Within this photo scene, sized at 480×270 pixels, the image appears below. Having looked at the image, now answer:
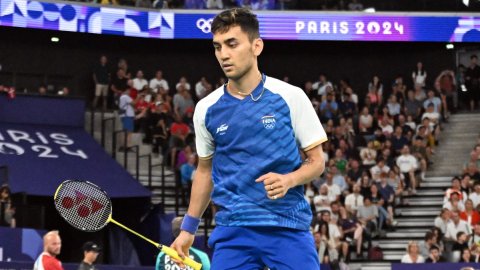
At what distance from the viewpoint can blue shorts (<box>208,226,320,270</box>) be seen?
6617 millimetres

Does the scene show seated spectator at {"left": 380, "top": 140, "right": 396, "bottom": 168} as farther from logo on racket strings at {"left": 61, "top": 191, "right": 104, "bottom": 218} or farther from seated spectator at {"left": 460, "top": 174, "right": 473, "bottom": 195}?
logo on racket strings at {"left": 61, "top": 191, "right": 104, "bottom": 218}

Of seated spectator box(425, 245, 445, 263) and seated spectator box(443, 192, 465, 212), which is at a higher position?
seated spectator box(443, 192, 465, 212)

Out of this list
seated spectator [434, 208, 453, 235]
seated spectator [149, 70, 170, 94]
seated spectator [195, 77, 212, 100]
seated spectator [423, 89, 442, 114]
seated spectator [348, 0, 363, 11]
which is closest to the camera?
seated spectator [434, 208, 453, 235]

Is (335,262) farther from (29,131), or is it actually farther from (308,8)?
(308,8)

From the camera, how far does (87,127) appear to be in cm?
2738

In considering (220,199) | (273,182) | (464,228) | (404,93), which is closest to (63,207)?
(220,199)

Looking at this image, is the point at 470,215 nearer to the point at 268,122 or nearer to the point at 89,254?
the point at 89,254

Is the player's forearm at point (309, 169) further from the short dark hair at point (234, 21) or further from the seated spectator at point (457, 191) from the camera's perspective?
the seated spectator at point (457, 191)

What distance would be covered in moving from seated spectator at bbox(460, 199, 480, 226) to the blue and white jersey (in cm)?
1709

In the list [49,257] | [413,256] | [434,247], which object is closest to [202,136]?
[49,257]

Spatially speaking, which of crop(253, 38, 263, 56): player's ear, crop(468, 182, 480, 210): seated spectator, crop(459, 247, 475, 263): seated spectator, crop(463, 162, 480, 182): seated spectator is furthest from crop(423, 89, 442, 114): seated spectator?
crop(253, 38, 263, 56): player's ear

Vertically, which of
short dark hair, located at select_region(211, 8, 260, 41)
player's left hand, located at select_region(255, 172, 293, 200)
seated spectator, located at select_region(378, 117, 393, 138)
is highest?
seated spectator, located at select_region(378, 117, 393, 138)

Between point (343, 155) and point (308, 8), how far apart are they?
6885 millimetres

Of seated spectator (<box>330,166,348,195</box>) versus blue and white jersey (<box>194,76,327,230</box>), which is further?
seated spectator (<box>330,166,348,195</box>)
